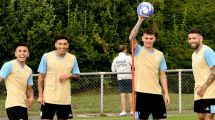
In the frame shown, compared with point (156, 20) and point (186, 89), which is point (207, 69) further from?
point (156, 20)

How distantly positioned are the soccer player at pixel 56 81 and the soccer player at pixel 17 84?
0.49 m

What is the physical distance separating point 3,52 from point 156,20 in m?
6.87

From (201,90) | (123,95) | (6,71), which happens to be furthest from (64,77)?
(123,95)

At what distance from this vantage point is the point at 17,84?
1048 cm

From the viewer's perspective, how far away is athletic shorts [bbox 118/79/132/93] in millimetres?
17234

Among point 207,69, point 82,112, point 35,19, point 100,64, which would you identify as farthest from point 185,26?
point 207,69

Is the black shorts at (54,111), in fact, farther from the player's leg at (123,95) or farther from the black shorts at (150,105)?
the player's leg at (123,95)

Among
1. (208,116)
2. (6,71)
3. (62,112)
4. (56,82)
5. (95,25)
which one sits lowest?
(208,116)

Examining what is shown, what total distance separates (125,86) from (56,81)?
256 inches

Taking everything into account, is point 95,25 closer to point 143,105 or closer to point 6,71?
point 143,105

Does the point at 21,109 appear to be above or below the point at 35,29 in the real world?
below

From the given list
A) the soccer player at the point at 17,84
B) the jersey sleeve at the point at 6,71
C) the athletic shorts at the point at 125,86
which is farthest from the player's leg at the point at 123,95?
the jersey sleeve at the point at 6,71

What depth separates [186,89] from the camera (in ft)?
62.8

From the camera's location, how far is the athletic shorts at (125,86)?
1723cm
